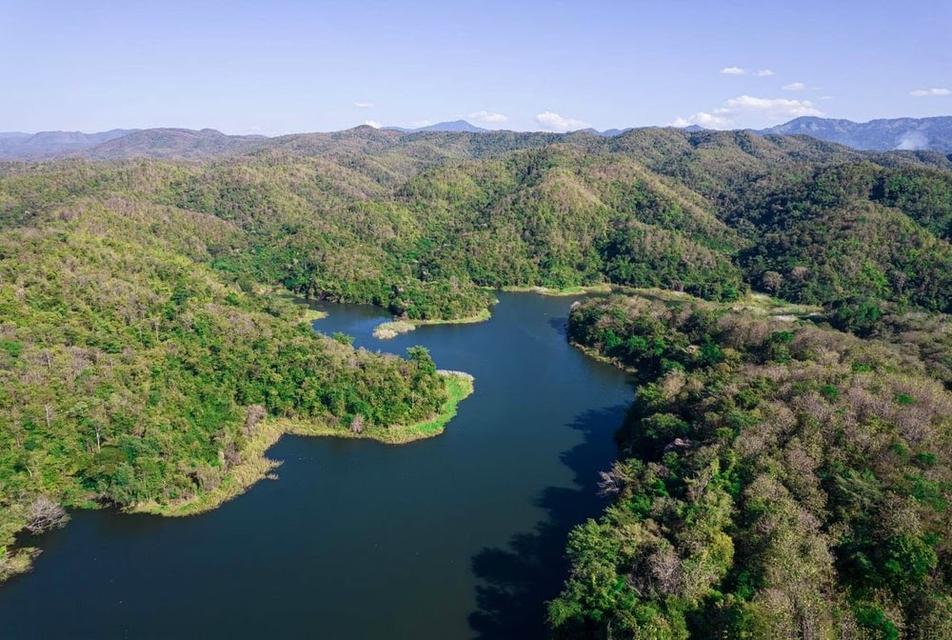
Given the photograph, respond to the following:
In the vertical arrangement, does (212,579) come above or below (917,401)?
below

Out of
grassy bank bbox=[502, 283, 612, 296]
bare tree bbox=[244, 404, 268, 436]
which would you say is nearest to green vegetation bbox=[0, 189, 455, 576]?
bare tree bbox=[244, 404, 268, 436]

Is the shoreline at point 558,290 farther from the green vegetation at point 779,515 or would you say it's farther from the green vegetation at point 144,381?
the green vegetation at point 779,515

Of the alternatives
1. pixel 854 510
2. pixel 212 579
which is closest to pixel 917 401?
pixel 854 510

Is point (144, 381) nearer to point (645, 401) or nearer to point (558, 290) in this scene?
point (645, 401)

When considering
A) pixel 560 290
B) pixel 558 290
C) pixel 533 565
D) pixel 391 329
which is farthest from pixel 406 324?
pixel 533 565

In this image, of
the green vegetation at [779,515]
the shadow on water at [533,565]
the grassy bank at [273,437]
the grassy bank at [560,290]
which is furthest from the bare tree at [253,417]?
the grassy bank at [560,290]

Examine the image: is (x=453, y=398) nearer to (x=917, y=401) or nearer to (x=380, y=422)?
(x=380, y=422)

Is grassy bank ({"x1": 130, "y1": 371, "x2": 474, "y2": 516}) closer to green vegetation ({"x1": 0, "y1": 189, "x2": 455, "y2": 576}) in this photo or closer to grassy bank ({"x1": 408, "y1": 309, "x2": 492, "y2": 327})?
green vegetation ({"x1": 0, "y1": 189, "x2": 455, "y2": 576})
